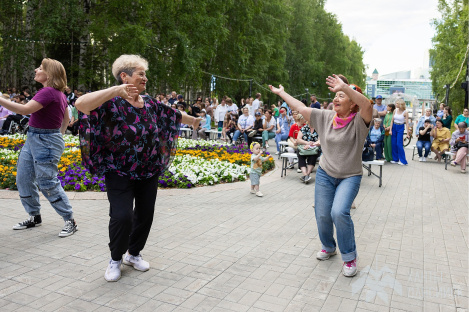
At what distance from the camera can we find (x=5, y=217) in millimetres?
5668

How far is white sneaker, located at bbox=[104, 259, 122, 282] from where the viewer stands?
3.77 meters

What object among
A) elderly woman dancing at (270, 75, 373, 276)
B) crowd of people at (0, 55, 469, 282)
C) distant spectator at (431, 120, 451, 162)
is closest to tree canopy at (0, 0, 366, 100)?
distant spectator at (431, 120, 451, 162)

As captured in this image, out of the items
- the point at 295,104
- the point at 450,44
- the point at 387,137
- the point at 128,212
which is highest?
the point at 450,44

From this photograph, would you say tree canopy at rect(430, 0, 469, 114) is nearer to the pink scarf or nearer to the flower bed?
the flower bed

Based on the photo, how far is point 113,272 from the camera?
12.5 ft

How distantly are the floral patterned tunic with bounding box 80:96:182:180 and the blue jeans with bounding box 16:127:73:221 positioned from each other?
1.42 m

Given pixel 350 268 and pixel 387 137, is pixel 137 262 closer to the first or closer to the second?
pixel 350 268

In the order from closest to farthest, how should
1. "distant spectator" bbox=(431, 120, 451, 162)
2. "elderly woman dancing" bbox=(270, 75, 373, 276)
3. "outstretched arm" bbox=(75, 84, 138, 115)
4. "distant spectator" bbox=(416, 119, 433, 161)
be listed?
"outstretched arm" bbox=(75, 84, 138, 115) < "elderly woman dancing" bbox=(270, 75, 373, 276) < "distant spectator" bbox=(431, 120, 451, 162) < "distant spectator" bbox=(416, 119, 433, 161)

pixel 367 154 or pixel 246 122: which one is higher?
pixel 246 122

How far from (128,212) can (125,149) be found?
527mm

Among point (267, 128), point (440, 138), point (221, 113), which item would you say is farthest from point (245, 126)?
point (440, 138)

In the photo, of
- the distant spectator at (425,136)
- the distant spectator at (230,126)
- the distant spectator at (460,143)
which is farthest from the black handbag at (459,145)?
the distant spectator at (230,126)

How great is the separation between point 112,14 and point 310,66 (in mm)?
29272

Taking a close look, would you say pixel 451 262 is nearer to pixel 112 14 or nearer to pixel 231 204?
pixel 231 204
